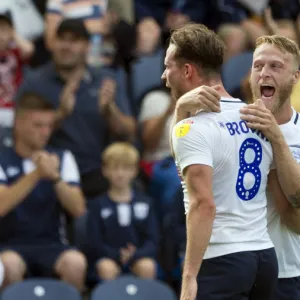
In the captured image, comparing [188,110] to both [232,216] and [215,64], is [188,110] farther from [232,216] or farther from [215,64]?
[232,216]

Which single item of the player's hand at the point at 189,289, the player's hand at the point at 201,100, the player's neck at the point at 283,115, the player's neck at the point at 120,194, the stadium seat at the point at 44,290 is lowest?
the stadium seat at the point at 44,290

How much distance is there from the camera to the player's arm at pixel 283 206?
4.31 m

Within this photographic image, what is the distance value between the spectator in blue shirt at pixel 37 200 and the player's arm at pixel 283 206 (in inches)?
97.7

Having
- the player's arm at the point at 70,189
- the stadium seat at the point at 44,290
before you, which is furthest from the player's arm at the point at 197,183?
the player's arm at the point at 70,189

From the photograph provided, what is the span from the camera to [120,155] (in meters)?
7.28

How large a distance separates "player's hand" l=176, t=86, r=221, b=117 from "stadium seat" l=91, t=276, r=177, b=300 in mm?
2775

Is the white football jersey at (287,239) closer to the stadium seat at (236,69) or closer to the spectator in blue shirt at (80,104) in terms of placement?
the spectator in blue shirt at (80,104)

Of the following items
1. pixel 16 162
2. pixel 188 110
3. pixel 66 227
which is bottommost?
pixel 66 227

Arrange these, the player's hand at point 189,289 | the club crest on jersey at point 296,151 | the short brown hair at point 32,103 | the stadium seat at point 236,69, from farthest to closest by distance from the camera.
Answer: the stadium seat at point 236,69, the short brown hair at point 32,103, the club crest on jersey at point 296,151, the player's hand at point 189,289

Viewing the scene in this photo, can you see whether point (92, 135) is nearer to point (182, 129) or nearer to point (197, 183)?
point (182, 129)

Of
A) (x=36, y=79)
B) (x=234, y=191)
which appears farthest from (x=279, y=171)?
(x=36, y=79)

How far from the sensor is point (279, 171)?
420 cm

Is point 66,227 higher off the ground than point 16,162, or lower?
lower

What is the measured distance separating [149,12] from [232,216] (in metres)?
6.10
